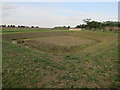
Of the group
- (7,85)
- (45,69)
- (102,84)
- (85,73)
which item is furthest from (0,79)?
(102,84)

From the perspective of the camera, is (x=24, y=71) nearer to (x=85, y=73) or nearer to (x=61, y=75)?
(x=61, y=75)

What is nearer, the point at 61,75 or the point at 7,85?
the point at 7,85

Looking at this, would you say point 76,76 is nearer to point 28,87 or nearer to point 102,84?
point 102,84

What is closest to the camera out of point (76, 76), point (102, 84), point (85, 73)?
point (102, 84)

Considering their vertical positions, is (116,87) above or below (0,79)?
below

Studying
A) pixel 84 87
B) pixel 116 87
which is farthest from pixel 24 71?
pixel 116 87

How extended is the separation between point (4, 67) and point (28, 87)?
2668mm

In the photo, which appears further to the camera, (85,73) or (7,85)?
(85,73)

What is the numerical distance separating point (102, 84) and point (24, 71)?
4.38 m

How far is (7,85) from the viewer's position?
454cm

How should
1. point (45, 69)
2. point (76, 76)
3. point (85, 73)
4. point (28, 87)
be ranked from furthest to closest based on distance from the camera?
point (45, 69)
point (85, 73)
point (76, 76)
point (28, 87)

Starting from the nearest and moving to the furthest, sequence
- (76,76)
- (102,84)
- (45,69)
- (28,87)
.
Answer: (28,87), (102,84), (76,76), (45,69)

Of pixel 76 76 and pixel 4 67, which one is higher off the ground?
pixel 4 67

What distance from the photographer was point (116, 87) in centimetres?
461
